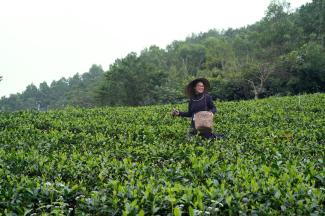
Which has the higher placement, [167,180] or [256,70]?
[256,70]

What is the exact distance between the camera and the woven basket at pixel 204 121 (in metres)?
8.24

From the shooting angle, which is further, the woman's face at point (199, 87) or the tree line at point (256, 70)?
the tree line at point (256, 70)

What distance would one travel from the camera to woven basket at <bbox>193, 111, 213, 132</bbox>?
8242 mm

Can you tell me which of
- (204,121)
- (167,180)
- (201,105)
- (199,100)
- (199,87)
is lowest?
(167,180)

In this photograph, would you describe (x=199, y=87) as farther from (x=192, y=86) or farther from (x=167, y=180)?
(x=167, y=180)

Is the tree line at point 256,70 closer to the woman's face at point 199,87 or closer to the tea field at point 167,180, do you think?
the woman's face at point 199,87

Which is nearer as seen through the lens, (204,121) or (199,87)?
(204,121)

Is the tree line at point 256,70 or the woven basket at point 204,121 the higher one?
the tree line at point 256,70

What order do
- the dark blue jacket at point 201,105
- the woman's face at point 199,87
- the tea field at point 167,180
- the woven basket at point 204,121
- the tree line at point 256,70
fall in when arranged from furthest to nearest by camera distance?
1. the tree line at point 256,70
2. the dark blue jacket at point 201,105
3. the woman's face at point 199,87
4. the woven basket at point 204,121
5. the tea field at point 167,180

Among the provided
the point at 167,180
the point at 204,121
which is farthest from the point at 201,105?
the point at 167,180

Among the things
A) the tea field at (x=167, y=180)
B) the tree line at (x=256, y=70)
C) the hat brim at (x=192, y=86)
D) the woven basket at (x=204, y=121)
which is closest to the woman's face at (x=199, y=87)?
the hat brim at (x=192, y=86)

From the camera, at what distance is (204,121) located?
8242 millimetres

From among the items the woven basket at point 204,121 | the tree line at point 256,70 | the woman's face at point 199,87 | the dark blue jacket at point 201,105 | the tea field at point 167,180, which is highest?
the tree line at point 256,70

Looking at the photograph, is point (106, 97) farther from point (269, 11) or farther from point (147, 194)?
point (147, 194)
